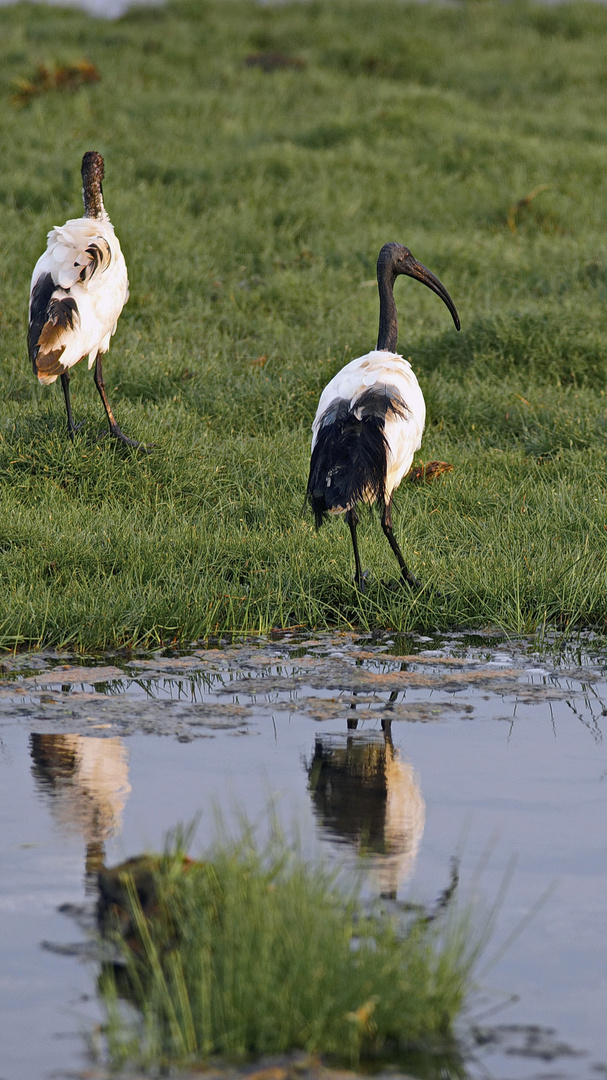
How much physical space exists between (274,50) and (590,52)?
18.0 feet

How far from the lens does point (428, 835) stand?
3879 millimetres

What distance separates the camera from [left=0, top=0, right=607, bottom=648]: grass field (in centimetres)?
645

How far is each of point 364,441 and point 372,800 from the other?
2.55m

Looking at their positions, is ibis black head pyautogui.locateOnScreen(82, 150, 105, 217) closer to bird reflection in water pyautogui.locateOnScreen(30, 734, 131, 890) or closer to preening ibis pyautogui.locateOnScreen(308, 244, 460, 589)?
preening ibis pyautogui.locateOnScreen(308, 244, 460, 589)

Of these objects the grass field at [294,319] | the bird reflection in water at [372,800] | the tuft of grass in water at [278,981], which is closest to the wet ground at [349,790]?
the bird reflection in water at [372,800]

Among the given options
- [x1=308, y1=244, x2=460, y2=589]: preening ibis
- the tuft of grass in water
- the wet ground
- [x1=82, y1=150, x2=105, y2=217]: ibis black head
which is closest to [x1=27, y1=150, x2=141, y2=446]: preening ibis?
[x1=82, y1=150, x2=105, y2=217]: ibis black head

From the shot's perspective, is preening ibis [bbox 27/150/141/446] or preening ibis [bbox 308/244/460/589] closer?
preening ibis [bbox 308/244/460/589]

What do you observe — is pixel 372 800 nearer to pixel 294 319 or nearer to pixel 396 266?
pixel 396 266

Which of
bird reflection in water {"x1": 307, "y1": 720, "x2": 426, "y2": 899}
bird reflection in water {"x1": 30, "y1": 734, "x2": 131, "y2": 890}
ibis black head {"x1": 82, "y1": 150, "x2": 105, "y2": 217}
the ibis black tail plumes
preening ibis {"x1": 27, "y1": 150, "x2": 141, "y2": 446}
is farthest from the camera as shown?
ibis black head {"x1": 82, "y1": 150, "x2": 105, "y2": 217}

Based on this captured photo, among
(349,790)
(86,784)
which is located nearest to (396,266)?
(349,790)

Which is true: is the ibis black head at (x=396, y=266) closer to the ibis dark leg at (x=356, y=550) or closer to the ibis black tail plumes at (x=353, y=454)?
the ibis black tail plumes at (x=353, y=454)

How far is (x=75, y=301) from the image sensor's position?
8.24 metres

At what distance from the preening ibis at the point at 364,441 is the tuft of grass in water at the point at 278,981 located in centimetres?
339

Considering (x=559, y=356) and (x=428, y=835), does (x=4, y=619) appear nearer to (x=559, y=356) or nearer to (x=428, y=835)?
(x=428, y=835)
